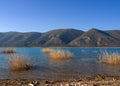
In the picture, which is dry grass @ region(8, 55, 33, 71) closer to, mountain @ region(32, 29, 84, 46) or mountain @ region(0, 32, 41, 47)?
mountain @ region(32, 29, 84, 46)

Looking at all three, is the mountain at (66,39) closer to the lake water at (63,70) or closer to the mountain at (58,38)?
the mountain at (58,38)

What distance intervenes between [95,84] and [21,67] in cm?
922

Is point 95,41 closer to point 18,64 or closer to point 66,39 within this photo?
point 66,39

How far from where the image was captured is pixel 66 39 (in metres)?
155

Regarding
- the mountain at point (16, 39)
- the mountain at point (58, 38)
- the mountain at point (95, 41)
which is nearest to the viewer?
the mountain at point (95, 41)

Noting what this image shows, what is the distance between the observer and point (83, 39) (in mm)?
145500

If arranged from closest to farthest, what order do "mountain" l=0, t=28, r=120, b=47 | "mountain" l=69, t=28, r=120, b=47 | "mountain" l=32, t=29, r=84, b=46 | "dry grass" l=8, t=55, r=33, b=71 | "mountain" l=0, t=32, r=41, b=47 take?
"dry grass" l=8, t=55, r=33, b=71 < "mountain" l=69, t=28, r=120, b=47 < "mountain" l=0, t=28, r=120, b=47 < "mountain" l=32, t=29, r=84, b=46 < "mountain" l=0, t=32, r=41, b=47

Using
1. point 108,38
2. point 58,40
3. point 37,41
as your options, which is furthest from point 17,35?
point 108,38

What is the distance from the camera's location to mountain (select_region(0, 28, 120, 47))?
140 metres

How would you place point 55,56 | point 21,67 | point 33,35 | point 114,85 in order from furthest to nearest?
point 33,35
point 55,56
point 21,67
point 114,85

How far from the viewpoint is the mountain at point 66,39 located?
140500mm

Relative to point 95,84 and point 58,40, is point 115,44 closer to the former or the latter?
point 58,40

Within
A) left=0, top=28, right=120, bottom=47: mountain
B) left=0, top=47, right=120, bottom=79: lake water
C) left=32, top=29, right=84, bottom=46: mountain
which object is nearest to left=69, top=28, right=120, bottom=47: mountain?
left=0, top=28, right=120, bottom=47: mountain

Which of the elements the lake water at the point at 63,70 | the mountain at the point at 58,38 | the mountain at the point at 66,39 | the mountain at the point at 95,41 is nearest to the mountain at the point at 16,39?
the mountain at the point at 66,39
